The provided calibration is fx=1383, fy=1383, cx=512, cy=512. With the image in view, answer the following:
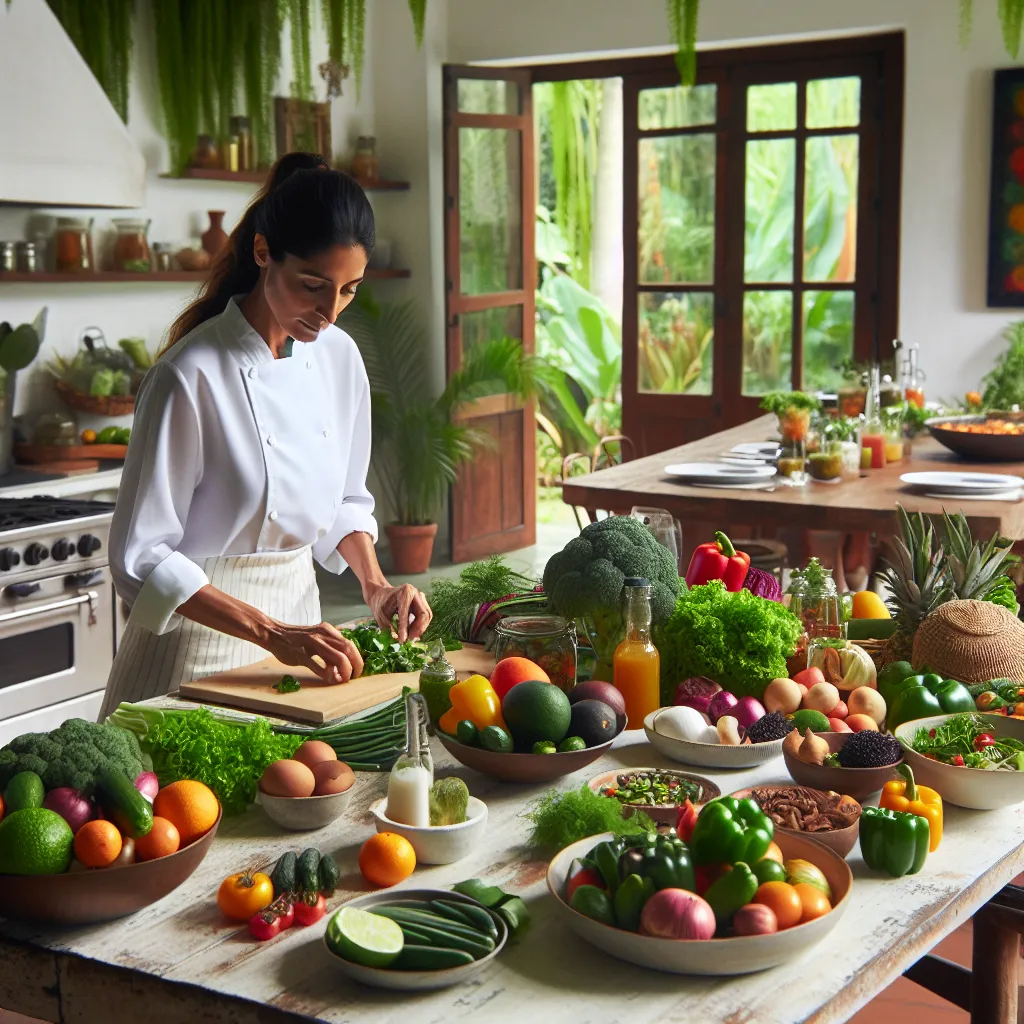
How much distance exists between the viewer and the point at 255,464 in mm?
2426

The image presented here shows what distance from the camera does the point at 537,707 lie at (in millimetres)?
1781

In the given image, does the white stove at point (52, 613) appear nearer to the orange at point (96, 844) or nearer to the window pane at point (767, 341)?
the orange at point (96, 844)

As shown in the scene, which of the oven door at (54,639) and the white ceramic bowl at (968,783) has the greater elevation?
the white ceramic bowl at (968,783)

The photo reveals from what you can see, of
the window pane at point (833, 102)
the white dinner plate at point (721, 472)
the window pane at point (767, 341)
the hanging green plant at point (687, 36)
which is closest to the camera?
the hanging green plant at point (687, 36)

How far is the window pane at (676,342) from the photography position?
306 inches

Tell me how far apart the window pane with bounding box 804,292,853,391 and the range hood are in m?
3.77

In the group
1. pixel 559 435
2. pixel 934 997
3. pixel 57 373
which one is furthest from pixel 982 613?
pixel 559 435

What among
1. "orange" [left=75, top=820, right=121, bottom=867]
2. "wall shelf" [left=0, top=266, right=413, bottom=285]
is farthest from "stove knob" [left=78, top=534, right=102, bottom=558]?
"orange" [left=75, top=820, right=121, bottom=867]

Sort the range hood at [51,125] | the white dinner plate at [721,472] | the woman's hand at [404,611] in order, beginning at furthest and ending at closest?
the range hood at [51,125] < the white dinner plate at [721,472] < the woman's hand at [404,611]

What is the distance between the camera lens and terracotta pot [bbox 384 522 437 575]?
7.66 metres

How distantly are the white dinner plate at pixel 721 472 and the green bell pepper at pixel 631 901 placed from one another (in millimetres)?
3096

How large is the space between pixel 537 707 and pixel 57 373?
4752mm

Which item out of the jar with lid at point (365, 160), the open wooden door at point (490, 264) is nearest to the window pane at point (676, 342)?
the open wooden door at point (490, 264)

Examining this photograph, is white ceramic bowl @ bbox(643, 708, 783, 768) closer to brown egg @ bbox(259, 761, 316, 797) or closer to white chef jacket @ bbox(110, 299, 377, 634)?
brown egg @ bbox(259, 761, 316, 797)
